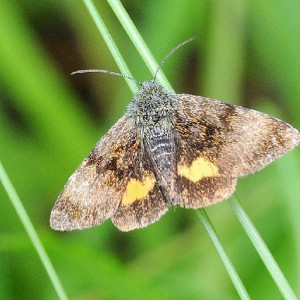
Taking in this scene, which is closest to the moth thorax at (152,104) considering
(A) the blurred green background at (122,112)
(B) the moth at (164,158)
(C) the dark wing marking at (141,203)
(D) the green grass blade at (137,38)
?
(B) the moth at (164,158)

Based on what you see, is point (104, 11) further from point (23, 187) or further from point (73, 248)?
point (73, 248)

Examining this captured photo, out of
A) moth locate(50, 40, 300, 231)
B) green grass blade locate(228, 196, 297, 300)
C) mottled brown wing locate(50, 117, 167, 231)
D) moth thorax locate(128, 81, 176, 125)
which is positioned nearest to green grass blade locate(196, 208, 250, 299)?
green grass blade locate(228, 196, 297, 300)

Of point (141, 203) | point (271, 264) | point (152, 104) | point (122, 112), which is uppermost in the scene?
point (122, 112)

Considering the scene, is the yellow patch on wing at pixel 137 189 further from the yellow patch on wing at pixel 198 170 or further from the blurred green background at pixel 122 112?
the blurred green background at pixel 122 112

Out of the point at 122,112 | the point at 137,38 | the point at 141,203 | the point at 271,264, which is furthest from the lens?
the point at 122,112

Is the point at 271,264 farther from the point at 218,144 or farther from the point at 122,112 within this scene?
the point at 122,112

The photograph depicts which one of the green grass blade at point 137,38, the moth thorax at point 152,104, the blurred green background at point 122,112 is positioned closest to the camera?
the green grass blade at point 137,38

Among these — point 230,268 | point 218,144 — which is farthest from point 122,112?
point 230,268
